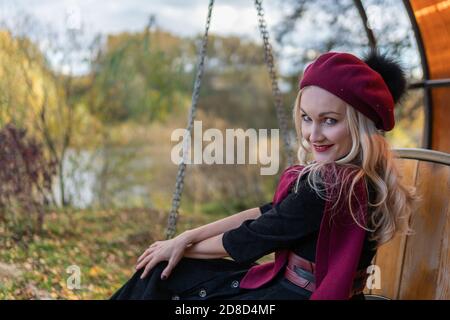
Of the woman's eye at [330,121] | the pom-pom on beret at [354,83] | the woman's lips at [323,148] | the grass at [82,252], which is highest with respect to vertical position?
the pom-pom on beret at [354,83]

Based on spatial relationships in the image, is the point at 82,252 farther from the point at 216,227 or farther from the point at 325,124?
the point at 325,124

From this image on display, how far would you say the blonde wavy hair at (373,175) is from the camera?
6.00 feet

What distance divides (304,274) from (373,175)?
15.0 inches

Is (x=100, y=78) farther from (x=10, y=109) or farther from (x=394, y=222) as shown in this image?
(x=394, y=222)

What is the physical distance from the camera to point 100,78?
6.16m

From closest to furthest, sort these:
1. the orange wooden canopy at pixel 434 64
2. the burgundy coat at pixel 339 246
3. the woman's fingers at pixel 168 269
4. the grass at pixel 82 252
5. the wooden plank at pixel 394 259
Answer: the burgundy coat at pixel 339 246 → the woman's fingers at pixel 168 269 → the wooden plank at pixel 394 259 → the orange wooden canopy at pixel 434 64 → the grass at pixel 82 252

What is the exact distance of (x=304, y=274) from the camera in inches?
74.3

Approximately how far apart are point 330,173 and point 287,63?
17.5 feet

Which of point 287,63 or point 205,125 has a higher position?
point 287,63

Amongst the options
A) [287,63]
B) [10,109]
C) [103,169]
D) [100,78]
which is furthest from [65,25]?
[287,63]

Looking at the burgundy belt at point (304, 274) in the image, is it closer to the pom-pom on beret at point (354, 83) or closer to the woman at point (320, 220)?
the woman at point (320, 220)

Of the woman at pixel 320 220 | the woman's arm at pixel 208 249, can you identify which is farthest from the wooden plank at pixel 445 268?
the woman's arm at pixel 208 249

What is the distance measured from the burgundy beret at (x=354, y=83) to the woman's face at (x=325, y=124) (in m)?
0.03

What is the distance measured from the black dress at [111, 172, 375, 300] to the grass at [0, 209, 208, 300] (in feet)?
5.30
